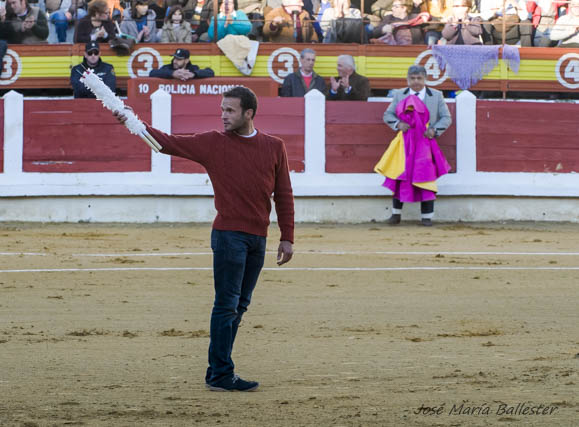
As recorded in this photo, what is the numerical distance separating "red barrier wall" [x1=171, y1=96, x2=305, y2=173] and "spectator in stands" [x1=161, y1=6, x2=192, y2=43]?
1884 mm

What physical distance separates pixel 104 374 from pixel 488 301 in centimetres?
320

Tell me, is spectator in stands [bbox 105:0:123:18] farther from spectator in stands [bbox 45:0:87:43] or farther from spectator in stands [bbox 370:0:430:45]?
spectator in stands [bbox 370:0:430:45]

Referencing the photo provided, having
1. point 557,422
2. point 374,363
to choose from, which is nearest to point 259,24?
point 374,363

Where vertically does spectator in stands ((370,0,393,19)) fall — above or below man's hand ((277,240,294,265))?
above

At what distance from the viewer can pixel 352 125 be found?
12602mm

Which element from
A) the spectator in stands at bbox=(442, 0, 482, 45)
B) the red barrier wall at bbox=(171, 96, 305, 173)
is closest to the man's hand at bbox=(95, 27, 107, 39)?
the red barrier wall at bbox=(171, 96, 305, 173)

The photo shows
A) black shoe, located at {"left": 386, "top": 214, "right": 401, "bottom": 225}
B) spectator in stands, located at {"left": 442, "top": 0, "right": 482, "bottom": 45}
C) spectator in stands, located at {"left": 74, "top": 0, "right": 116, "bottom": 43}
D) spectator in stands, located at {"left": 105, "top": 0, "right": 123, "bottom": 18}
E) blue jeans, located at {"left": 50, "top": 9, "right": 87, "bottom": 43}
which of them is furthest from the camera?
blue jeans, located at {"left": 50, "top": 9, "right": 87, "bottom": 43}

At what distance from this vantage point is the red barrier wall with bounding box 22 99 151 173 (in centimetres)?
1243

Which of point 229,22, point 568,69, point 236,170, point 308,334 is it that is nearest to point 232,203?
point 236,170

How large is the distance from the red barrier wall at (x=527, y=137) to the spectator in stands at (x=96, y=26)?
4.85 meters

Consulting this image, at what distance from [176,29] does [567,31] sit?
526 centimetres

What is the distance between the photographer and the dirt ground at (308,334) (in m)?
4.00

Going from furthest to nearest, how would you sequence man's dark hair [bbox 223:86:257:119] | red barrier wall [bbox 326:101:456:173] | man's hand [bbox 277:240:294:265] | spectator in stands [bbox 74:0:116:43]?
spectator in stands [bbox 74:0:116:43]
red barrier wall [bbox 326:101:456:173]
man's hand [bbox 277:240:294:265]
man's dark hair [bbox 223:86:257:119]

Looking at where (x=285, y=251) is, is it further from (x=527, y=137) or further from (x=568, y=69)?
(x=568, y=69)
